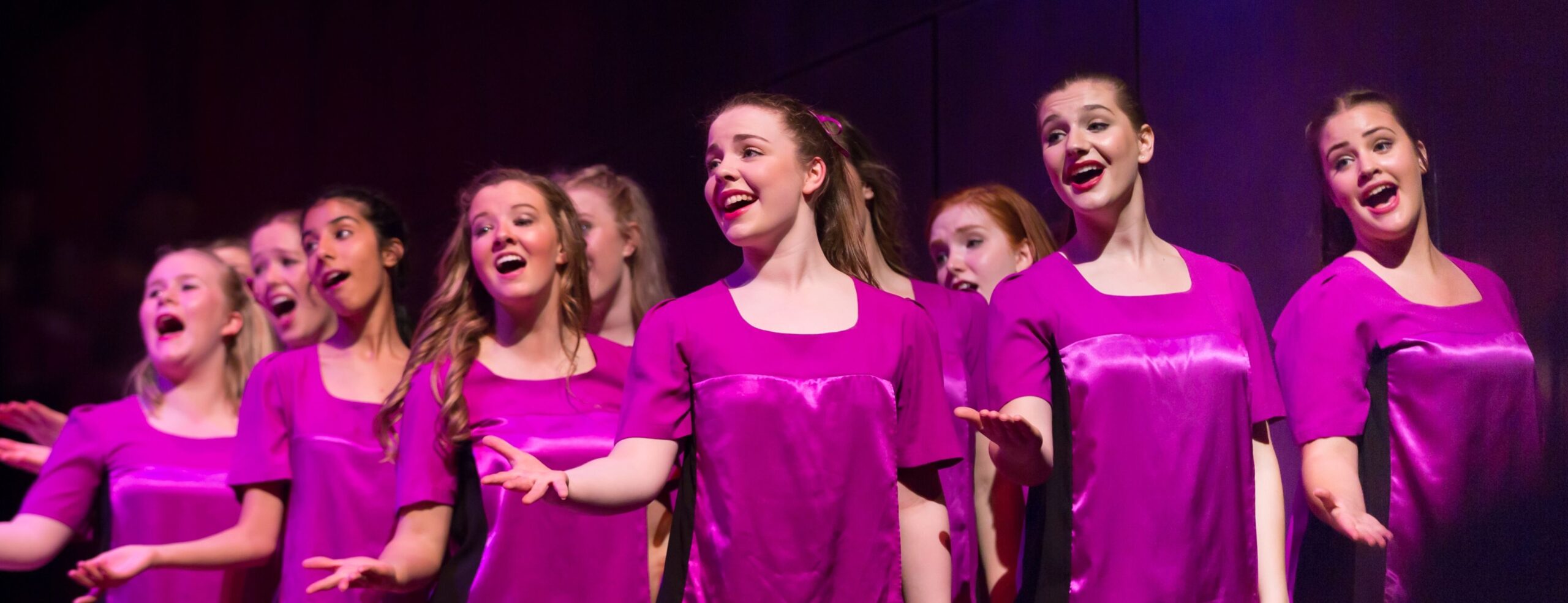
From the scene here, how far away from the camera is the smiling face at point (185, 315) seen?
3863mm

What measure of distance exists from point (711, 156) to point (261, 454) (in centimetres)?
142

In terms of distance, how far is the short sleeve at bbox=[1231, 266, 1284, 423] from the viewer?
2520mm

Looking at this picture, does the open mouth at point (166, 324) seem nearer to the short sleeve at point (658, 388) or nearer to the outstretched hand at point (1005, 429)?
the short sleeve at point (658, 388)

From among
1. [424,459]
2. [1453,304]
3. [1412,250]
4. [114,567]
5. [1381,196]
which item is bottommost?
[114,567]

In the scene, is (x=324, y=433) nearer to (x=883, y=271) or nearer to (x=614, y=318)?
(x=614, y=318)

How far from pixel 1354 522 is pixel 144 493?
275 centimetres

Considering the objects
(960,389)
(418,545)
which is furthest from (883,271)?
(418,545)

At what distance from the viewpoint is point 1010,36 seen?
3.48 metres

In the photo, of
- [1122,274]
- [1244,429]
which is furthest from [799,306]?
[1244,429]

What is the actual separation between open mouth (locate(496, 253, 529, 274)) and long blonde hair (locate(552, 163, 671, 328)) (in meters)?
0.59

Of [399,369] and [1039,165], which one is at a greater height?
[1039,165]

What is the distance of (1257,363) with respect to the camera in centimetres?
254

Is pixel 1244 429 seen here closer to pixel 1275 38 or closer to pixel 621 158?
pixel 1275 38

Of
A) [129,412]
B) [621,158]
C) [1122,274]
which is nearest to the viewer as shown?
[1122,274]
